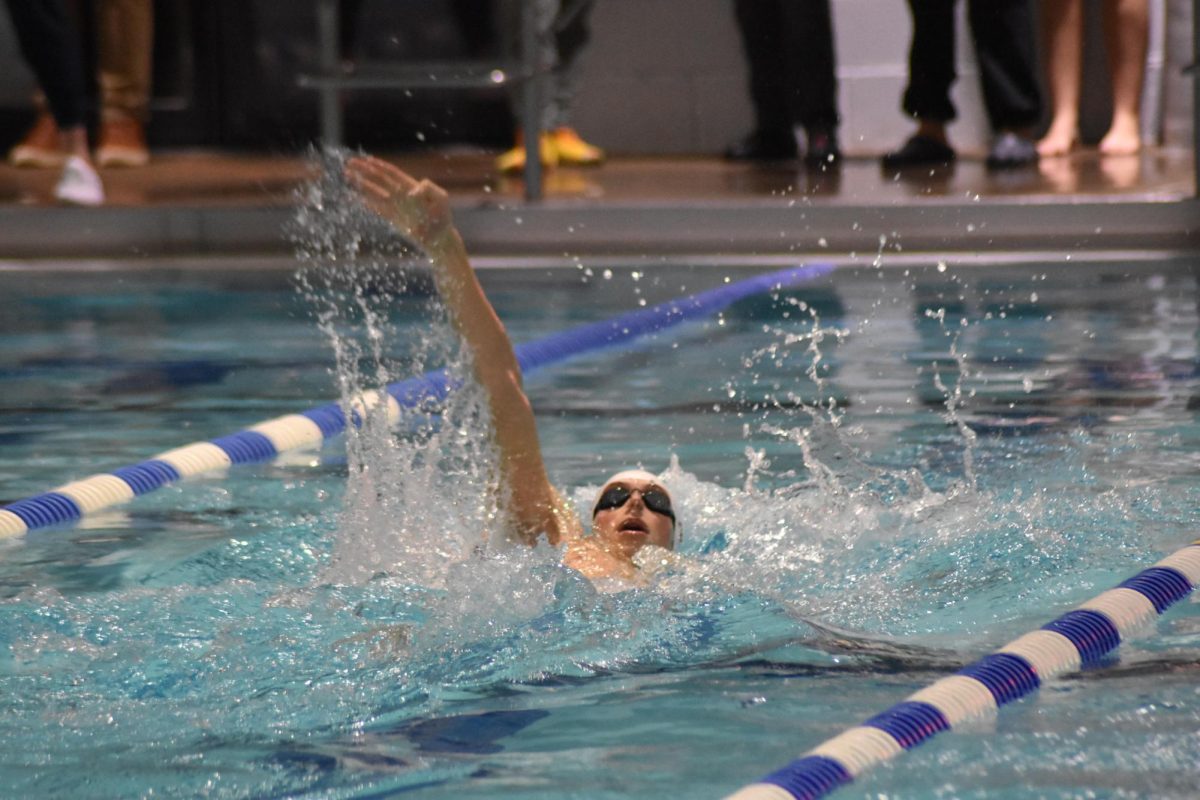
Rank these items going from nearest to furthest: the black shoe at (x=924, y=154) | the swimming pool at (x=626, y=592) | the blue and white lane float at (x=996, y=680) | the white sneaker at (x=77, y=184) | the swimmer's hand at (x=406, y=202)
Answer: the blue and white lane float at (x=996, y=680) < the swimming pool at (x=626, y=592) < the swimmer's hand at (x=406, y=202) < the white sneaker at (x=77, y=184) < the black shoe at (x=924, y=154)

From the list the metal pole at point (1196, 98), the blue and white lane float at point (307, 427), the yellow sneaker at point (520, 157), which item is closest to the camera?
the blue and white lane float at point (307, 427)

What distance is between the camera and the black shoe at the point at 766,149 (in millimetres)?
9875

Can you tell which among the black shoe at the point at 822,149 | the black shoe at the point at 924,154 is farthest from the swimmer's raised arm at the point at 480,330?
Answer: the black shoe at the point at 822,149

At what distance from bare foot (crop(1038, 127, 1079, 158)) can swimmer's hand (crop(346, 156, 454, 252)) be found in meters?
6.35

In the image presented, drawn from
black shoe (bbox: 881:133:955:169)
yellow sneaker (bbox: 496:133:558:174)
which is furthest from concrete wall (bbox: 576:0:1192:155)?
yellow sneaker (bbox: 496:133:558:174)

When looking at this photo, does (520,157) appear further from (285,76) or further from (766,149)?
(285,76)

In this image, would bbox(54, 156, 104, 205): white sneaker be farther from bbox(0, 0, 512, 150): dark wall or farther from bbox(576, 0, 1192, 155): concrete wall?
bbox(576, 0, 1192, 155): concrete wall

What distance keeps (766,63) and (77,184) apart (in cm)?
409

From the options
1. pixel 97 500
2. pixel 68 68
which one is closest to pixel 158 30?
pixel 68 68

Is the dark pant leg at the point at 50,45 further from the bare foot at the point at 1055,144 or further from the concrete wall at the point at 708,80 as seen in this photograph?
the bare foot at the point at 1055,144

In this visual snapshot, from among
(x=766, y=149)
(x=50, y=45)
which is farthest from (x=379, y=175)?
(x=766, y=149)

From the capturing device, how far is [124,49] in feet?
29.9

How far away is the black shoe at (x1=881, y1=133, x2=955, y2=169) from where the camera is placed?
8789 mm

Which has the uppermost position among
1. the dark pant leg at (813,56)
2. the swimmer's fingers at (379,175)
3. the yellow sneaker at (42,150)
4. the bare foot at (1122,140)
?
the swimmer's fingers at (379,175)
